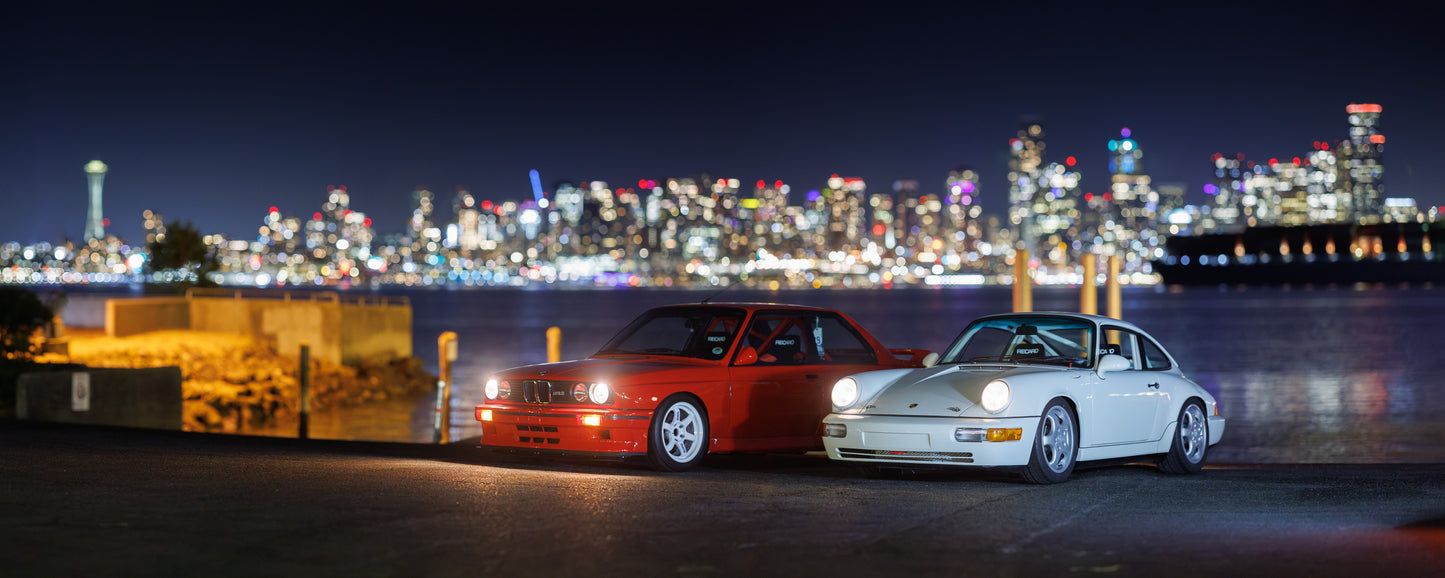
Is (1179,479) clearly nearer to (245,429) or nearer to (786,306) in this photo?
(786,306)

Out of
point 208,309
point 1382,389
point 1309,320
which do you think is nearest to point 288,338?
point 208,309

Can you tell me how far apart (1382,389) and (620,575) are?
37997mm

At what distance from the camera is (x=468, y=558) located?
22.2 ft

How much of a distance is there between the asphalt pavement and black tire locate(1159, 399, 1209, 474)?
236mm

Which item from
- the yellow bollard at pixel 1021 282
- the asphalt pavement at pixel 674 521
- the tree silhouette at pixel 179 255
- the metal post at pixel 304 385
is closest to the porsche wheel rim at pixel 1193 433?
the asphalt pavement at pixel 674 521

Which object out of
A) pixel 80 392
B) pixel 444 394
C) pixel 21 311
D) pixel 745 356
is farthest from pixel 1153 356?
pixel 21 311

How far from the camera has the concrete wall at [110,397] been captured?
1639 cm

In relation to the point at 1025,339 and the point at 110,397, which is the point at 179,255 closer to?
the point at 110,397

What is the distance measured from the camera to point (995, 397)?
984cm

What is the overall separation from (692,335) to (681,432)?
1065 mm

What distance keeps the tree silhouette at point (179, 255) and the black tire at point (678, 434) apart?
4770 cm

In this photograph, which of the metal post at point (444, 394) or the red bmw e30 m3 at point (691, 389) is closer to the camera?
the red bmw e30 m3 at point (691, 389)

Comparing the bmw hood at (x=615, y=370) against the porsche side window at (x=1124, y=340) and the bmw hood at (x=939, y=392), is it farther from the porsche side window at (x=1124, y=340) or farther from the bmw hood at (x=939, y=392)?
the porsche side window at (x=1124, y=340)

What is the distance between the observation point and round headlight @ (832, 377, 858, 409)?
10.5 meters
